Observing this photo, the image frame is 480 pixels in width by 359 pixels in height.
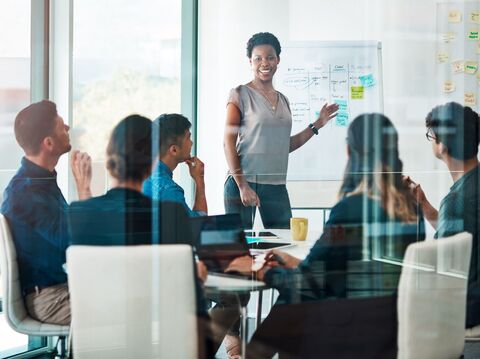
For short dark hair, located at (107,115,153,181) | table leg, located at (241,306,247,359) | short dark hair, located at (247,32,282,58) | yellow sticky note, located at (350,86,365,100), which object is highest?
short dark hair, located at (247,32,282,58)

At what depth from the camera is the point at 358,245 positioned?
1.88m

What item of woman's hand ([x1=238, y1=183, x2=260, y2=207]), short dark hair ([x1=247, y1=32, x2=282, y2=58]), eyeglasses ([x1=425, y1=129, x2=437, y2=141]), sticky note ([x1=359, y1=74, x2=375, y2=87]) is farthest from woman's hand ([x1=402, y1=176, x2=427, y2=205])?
short dark hair ([x1=247, y1=32, x2=282, y2=58])

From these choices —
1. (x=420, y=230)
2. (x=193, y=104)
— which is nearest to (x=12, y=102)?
(x=193, y=104)

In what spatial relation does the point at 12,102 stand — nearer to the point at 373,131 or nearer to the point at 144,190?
the point at 144,190

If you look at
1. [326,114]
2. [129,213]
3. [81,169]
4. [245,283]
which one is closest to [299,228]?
[245,283]

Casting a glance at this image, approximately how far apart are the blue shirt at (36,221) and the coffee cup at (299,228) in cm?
76

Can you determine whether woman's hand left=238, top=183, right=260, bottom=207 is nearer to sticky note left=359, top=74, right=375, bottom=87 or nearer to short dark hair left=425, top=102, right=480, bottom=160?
short dark hair left=425, top=102, right=480, bottom=160

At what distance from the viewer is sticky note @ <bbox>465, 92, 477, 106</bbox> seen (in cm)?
245

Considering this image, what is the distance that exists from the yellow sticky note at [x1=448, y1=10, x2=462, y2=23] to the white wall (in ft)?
0.43

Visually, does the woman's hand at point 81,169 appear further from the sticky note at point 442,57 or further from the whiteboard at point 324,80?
the sticky note at point 442,57

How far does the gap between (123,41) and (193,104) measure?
85cm

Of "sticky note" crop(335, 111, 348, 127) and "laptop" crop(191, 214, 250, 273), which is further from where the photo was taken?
"sticky note" crop(335, 111, 348, 127)

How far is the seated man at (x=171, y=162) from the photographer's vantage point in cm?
179

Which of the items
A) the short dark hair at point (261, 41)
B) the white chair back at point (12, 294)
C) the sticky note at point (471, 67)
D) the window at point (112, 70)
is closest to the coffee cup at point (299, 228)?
the window at point (112, 70)
